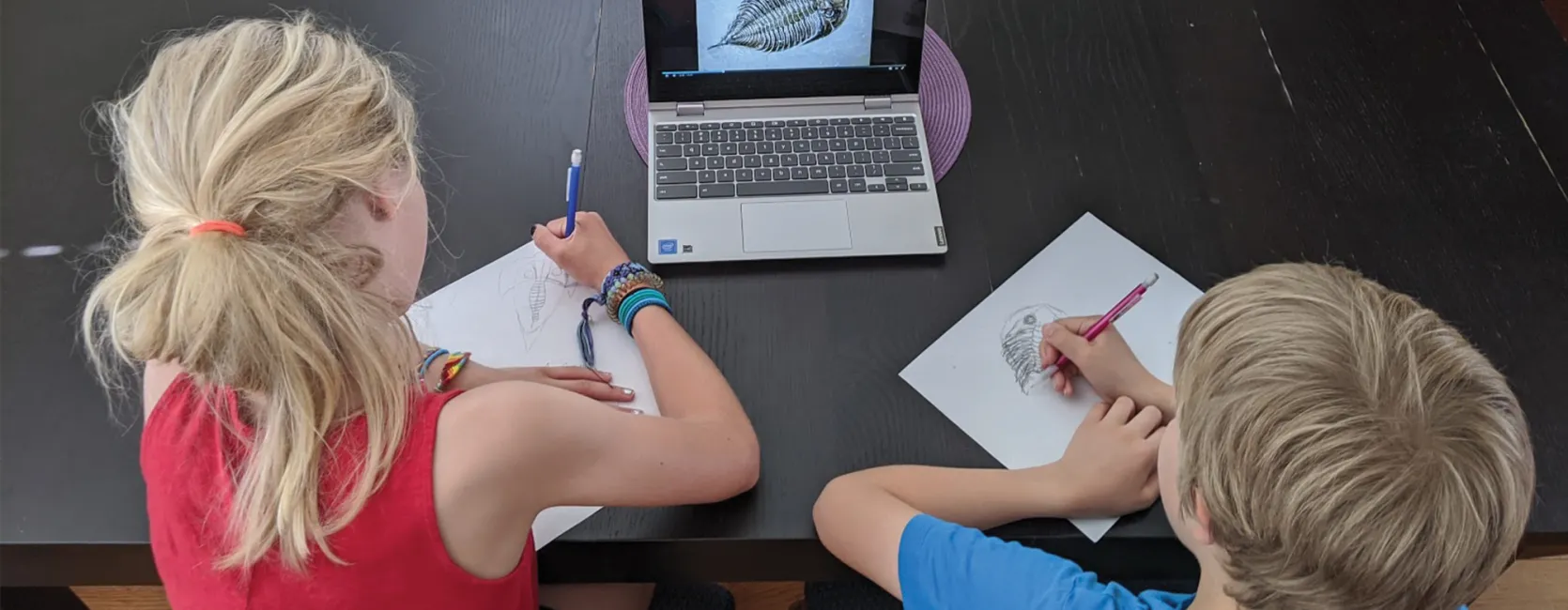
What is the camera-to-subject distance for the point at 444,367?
2.83ft

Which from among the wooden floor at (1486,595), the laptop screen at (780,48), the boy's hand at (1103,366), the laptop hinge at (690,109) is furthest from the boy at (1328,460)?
the wooden floor at (1486,595)

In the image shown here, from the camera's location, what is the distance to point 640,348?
0.89 meters

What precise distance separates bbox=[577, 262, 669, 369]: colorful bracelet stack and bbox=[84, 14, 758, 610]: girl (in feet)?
0.46

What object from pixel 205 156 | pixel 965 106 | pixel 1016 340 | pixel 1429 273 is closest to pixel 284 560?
pixel 205 156

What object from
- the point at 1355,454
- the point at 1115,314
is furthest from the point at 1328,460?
the point at 1115,314

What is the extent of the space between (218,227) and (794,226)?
1.67ft

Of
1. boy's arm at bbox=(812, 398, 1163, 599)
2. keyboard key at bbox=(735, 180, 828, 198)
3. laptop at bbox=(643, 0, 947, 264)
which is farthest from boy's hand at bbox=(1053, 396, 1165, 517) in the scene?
keyboard key at bbox=(735, 180, 828, 198)

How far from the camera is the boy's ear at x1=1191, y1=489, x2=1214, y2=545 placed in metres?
0.65

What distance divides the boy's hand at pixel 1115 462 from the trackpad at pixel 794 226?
0.95 feet

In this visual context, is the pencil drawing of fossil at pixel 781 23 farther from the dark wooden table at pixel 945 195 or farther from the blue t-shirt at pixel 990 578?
the blue t-shirt at pixel 990 578

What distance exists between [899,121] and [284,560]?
693 mm

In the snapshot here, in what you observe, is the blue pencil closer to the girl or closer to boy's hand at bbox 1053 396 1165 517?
the girl

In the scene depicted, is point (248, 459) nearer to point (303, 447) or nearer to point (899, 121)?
point (303, 447)

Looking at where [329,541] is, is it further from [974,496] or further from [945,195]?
[945,195]
